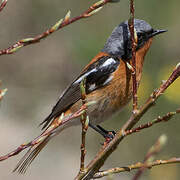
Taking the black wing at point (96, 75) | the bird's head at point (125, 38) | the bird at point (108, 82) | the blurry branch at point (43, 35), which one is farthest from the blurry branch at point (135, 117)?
the bird's head at point (125, 38)

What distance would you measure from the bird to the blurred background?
6.43ft

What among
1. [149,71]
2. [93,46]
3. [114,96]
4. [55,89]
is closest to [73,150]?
[55,89]

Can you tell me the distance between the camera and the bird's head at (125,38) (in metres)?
4.24

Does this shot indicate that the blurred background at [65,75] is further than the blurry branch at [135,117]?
A: Yes

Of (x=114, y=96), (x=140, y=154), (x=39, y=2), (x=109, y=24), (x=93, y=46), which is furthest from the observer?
(x=39, y=2)

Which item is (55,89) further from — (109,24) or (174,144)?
(174,144)

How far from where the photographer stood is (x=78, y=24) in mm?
9281

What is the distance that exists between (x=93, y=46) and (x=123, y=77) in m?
3.68

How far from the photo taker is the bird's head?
4242 millimetres

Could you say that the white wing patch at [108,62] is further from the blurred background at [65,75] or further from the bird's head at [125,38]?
the blurred background at [65,75]

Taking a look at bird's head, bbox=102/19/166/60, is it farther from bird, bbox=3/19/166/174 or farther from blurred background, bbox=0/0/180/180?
blurred background, bbox=0/0/180/180

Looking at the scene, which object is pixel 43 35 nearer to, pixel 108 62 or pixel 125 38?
pixel 108 62

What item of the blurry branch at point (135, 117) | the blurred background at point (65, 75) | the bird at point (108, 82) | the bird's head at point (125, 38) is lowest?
the blurry branch at point (135, 117)

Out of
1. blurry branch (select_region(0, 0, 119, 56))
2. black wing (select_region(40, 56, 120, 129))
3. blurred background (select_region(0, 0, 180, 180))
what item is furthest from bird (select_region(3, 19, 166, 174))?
blurry branch (select_region(0, 0, 119, 56))
